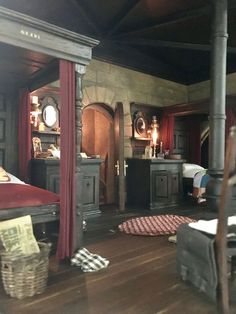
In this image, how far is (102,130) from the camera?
23.8 feet

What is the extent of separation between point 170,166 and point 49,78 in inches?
130

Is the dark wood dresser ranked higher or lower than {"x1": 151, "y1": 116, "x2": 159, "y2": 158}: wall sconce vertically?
lower

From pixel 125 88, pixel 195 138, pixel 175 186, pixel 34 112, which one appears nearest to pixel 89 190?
pixel 34 112

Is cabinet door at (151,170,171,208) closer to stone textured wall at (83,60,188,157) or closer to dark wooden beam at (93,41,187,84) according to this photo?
stone textured wall at (83,60,188,157)

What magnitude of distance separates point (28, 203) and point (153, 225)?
7.16ft

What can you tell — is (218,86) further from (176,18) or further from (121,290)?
(121,290)

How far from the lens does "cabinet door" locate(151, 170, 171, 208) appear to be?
6.01 m

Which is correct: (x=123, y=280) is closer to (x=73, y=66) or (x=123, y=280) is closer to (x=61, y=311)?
(x=61, y=311)

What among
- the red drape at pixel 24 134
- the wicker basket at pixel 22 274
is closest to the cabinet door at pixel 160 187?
the red drape at pixel 24 134

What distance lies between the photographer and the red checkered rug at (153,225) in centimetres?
411

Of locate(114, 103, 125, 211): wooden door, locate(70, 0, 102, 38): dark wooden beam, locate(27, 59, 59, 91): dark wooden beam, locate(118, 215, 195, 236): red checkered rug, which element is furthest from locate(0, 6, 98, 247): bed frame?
locate(114, 103, 125, 211): wooden door

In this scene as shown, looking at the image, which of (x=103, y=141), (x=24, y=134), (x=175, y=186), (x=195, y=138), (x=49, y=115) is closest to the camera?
(x=24, y=134)

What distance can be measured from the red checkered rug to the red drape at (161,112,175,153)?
2.46 meters

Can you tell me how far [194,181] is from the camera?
644cm
